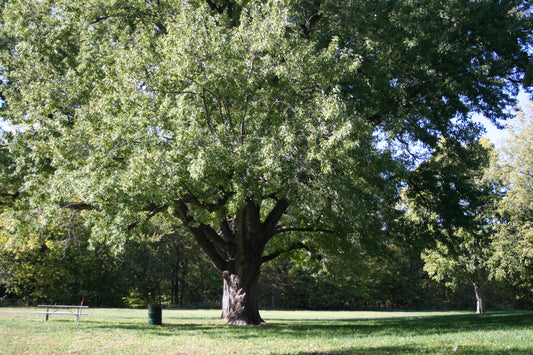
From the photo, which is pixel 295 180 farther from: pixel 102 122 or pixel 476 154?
pixel 476 154

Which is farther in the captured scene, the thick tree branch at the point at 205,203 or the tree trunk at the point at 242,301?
the tree trunk at the point at 242,301

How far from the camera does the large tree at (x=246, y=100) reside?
11.0m

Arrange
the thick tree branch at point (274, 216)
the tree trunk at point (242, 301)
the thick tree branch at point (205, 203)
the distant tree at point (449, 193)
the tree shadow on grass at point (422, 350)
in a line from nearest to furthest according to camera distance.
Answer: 1. the tree shadow on grass at point (422, 350)
2. the thick tree branch at point (205, 203)
3. the distant tree at point (449, 193)
4. the tree trunk at point (242, 301)
5. the thick tree branch at point (274, 216)

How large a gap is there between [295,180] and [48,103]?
27.9 feet

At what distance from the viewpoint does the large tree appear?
11023mm

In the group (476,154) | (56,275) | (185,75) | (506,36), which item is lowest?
(56,275)

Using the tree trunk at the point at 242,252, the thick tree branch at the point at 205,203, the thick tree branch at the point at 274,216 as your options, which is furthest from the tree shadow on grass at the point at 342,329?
the thick tree branch at the point at 205,203

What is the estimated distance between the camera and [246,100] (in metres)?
12.0

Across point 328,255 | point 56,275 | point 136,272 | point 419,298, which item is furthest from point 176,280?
point 328,255

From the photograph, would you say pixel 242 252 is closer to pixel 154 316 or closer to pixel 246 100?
pixel 154 316

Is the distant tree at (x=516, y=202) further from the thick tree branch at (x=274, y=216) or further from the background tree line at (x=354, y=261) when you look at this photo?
the thick tree branch at (x=274, y=216)

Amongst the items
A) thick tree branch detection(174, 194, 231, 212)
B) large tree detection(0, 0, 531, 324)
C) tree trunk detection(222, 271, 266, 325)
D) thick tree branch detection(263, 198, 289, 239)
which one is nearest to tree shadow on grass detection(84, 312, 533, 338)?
tree trunk detection(222, 271, 266, 325)

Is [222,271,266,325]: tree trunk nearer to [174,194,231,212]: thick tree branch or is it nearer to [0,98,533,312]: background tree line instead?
[174,194,231,212]: thick tree branch

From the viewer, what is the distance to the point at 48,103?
13523 mm
